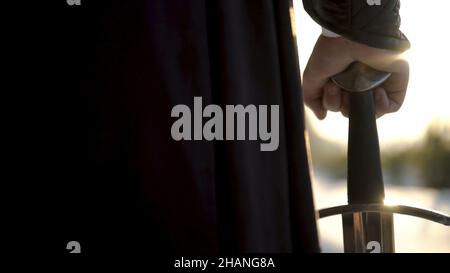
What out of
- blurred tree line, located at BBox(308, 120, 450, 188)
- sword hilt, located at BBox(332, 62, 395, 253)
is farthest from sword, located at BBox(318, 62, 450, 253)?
blurred tree line, located at BBox(308, 120, 450, 188)

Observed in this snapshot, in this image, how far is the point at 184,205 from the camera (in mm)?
514

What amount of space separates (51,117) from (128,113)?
0.07 metres

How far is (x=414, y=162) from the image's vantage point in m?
8.66

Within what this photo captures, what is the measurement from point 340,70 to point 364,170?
0.13 meters

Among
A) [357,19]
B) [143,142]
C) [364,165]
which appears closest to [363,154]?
[364,165]

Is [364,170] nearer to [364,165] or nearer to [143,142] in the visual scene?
[364,165]

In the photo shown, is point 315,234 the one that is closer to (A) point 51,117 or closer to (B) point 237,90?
(B) point 237,90

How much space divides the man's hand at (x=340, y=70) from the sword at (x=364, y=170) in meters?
0.02

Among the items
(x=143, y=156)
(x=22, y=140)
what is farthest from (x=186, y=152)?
(x=22, y=140)

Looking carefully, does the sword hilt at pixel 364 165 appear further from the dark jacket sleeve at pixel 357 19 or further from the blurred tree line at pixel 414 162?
the blurred tree line at pixel 414 162

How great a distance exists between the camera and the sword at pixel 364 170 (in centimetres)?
69

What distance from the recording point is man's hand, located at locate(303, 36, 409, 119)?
26.1 inches

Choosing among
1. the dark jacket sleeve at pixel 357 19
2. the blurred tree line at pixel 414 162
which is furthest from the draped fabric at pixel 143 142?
the blurred tree line at pixel 414 162
